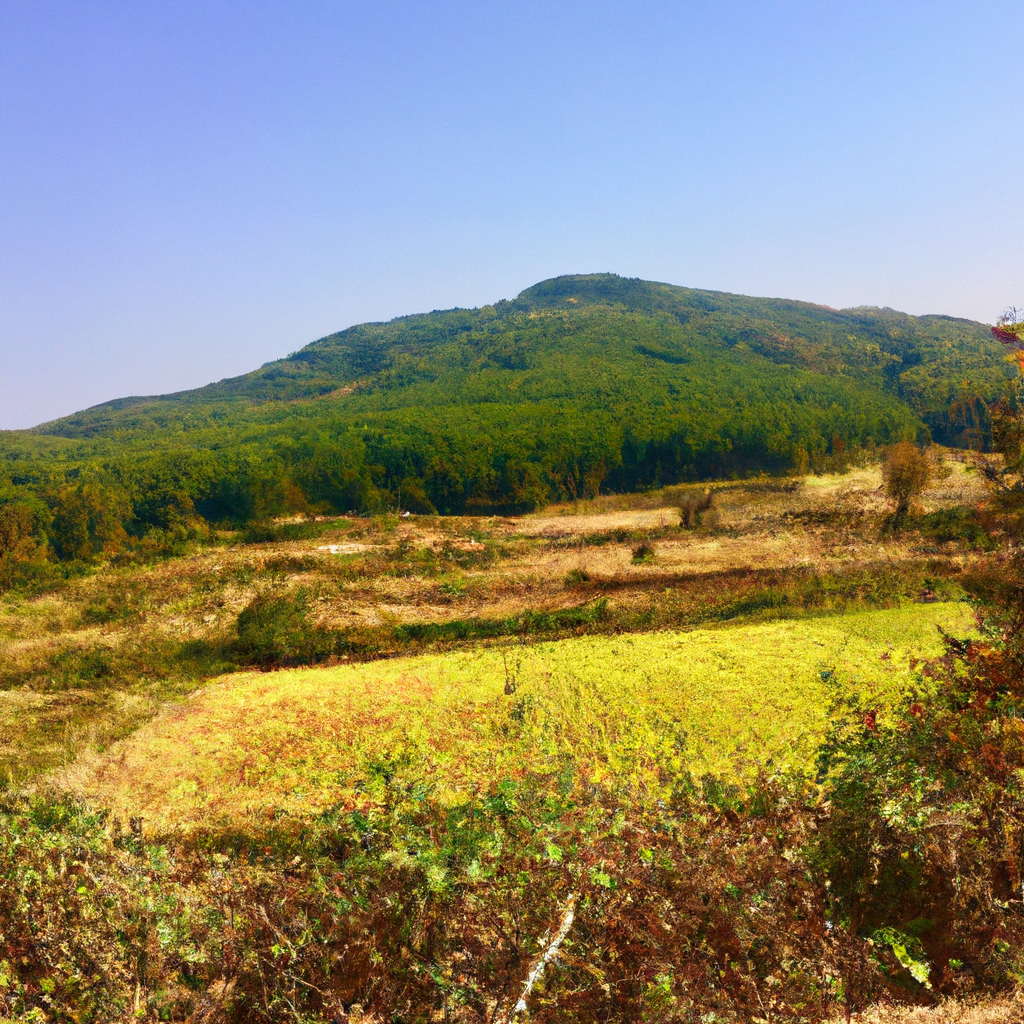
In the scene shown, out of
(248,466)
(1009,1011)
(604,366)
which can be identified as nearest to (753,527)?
(1009,1011)

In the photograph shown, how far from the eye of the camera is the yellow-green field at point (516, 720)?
8.17 meters

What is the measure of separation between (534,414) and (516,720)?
62.4 meters

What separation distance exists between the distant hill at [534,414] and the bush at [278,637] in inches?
620

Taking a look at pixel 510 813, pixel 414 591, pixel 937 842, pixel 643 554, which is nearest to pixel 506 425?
pixel 643 554

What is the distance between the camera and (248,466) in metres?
54.8

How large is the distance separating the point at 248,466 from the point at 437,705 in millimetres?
49421

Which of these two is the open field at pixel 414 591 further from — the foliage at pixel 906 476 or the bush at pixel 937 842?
the bush at pixel 937 842

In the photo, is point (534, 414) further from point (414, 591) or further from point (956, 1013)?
point (956, 1013)

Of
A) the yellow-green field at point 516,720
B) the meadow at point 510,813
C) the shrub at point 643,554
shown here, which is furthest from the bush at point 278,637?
the shrub at point 643,554

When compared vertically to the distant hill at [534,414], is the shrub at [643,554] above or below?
below

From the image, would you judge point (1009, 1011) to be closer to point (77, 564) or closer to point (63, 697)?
point (63, 697)

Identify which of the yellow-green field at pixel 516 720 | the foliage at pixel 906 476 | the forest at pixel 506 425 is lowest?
the yellow-green field at pixel 516 720

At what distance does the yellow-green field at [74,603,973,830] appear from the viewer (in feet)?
26.8

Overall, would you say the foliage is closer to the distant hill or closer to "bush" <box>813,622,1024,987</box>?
the distant hill
